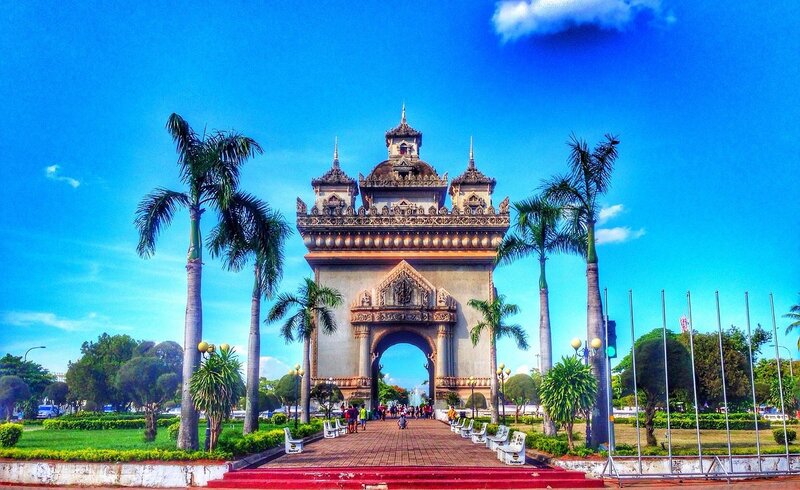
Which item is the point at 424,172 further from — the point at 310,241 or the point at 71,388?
the point at 71,388

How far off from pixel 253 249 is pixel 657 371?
1499 cm

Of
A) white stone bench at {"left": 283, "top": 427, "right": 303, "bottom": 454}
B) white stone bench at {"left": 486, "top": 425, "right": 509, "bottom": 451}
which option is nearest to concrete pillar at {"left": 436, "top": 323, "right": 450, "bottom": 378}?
white stone bench at {"left": 486, "top": 425, "right": 509, "bottom": 451}

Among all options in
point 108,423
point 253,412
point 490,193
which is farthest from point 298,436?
point 490,193

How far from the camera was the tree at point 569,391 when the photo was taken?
18719 millimetres

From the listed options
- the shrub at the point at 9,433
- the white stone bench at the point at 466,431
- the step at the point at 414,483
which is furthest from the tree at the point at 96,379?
the step at the point at 414,483

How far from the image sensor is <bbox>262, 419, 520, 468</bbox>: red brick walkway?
17953mm

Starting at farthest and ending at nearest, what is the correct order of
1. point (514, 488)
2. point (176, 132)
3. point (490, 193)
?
point (490, 193) → point (176, 132) → point (514, 488)

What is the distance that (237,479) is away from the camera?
15.3 metres

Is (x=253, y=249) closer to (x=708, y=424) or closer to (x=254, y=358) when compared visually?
(x=254, y=358)

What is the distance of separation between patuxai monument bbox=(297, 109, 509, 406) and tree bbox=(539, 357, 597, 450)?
94.2 ft

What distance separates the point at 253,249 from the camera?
22.3m

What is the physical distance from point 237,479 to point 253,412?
31.1 ft

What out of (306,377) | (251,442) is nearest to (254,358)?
(251,442)

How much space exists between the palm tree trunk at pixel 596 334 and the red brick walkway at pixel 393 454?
295 cm
